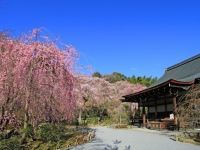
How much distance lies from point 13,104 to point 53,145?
2.67m

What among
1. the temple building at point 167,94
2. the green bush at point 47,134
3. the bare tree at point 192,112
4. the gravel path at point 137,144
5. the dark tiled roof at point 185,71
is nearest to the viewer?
the gravel path at point 137,144

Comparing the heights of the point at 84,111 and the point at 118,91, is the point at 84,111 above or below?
below

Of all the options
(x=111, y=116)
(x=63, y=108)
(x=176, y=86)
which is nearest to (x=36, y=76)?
(x=63, y=108)

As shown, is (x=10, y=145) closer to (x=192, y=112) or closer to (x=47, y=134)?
(x=47, y=134)

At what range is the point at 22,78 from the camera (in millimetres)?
11445

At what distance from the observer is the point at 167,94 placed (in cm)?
2505

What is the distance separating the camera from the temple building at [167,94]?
21.9m

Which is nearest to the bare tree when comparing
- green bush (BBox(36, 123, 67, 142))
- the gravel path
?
the gravel path

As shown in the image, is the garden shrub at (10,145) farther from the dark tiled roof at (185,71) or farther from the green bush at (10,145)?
the dark tiled roof at (185,71)

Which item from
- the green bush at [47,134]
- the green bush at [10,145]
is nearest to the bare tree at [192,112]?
the green bush at [47,134]

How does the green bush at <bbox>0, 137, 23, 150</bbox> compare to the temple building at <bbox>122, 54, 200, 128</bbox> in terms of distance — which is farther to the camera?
the temple building at <bbox>122, 54, 200, 128</bbox>

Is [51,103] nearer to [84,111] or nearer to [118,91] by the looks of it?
[84,111]

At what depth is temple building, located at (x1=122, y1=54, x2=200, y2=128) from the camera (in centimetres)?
2189

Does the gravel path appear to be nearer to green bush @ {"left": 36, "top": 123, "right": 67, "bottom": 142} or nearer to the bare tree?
the bare tree
